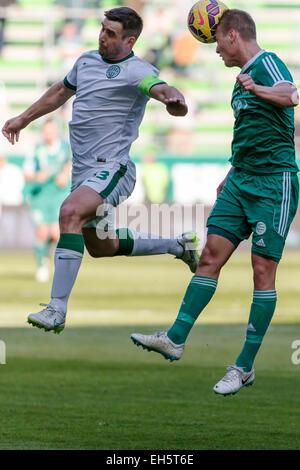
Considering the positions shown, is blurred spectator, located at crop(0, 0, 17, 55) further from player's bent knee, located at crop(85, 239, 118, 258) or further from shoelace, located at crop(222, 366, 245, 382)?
shoelace, located at crop(222, 366, 245, 382)

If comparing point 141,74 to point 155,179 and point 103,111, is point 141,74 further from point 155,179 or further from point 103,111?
point 155,179

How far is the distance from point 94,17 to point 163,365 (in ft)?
76.5

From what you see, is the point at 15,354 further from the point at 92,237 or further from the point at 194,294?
the point at 194,294

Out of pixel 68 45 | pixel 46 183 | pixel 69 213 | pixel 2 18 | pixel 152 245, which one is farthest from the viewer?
pixel 2 18

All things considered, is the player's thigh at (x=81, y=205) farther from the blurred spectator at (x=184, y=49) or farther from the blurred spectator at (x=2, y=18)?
the blurred spectator at (x=2, y=18)

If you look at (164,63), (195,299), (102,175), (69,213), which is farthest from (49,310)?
(164,63)

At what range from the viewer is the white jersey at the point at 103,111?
7590 mm

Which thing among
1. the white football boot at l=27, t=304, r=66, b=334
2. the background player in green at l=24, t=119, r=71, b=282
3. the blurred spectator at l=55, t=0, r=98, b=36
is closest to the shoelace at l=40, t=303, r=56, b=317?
the white football boot at l=27, t=304, r=66, b=334

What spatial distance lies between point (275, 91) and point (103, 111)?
156 centimetres

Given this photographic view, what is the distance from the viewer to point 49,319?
7039mm

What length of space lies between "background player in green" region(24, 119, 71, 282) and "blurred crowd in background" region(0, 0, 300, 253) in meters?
8.09

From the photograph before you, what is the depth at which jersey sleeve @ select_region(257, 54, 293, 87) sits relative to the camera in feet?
22.3

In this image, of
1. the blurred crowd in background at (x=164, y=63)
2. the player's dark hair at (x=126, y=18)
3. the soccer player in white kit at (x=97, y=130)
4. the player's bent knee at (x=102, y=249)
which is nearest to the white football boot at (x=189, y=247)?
the player's bent knee at (x=102, y=249)

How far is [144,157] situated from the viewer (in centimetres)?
2881
